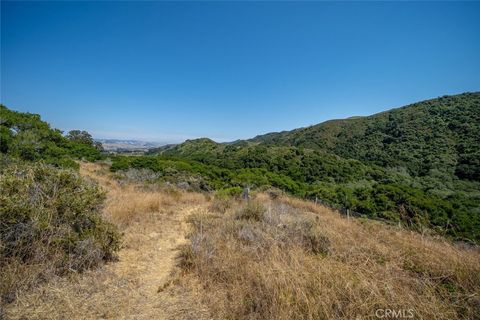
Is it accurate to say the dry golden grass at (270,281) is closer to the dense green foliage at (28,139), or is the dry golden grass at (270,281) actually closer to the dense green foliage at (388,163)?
the dense green foliage at (28,139)

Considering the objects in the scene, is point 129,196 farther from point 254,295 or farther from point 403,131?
point 403,131

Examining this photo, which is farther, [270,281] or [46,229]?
[46,229]

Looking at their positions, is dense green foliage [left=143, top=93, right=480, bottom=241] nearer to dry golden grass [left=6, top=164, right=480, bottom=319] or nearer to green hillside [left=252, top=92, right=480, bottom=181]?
green hillside [left=252, top=92, right=480, bottom=181]

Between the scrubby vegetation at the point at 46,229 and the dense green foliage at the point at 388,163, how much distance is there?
12.2 m

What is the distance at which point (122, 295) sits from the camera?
3096 millimetres

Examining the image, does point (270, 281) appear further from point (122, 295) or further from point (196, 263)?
point (122, 295)

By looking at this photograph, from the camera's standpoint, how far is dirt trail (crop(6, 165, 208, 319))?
103 inches

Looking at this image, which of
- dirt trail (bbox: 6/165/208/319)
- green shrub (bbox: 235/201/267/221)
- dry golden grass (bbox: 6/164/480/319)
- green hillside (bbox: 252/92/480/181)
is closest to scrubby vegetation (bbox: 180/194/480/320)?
dry golden grass (bbox: 6/164/480/319)

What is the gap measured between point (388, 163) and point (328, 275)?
4451 cm
